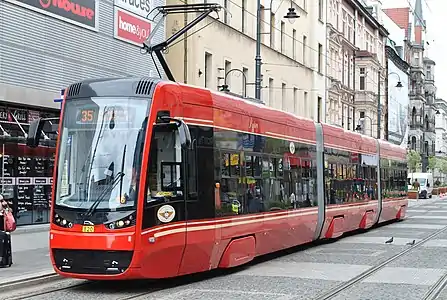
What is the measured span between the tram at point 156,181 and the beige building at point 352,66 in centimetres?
3710

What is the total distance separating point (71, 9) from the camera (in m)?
22.3

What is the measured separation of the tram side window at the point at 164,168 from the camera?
39.2 feet

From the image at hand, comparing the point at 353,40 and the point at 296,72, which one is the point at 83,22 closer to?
the point at 296,72

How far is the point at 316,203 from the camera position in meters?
20.0

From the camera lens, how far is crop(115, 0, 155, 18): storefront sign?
24.8m

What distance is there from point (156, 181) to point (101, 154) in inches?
37.1

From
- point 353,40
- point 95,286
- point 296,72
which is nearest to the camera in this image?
point 95,286

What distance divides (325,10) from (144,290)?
136 ft

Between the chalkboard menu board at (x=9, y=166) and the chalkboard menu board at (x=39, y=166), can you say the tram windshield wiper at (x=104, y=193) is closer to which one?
the chalkboard menu board at (x=9, y=166)

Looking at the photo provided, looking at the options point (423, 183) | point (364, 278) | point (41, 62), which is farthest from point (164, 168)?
point (423, 183)

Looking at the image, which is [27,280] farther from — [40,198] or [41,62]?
[40,198]

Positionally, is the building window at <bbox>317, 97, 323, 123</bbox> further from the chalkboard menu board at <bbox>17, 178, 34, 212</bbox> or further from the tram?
the tram

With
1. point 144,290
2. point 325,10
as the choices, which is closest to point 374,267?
point 144,290

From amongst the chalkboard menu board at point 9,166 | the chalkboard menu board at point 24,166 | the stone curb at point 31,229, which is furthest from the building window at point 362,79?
the chalkboard menu board at point 9,166
